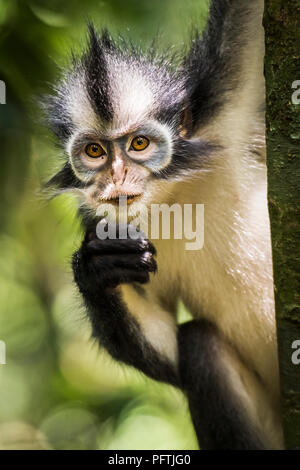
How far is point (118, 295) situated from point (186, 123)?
96cm

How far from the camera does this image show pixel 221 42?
293 cm

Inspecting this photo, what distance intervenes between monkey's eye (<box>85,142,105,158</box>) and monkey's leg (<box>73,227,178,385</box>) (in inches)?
15.4

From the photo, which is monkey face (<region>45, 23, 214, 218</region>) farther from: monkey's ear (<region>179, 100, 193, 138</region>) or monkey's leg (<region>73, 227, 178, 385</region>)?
monkey's leg (<region>73, 227, 178, 385</region>)

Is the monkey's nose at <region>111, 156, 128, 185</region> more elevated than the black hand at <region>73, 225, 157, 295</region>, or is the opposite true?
the monkey's nose at <region>111, 156, 128, 185</region>

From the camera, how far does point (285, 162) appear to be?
182 cm

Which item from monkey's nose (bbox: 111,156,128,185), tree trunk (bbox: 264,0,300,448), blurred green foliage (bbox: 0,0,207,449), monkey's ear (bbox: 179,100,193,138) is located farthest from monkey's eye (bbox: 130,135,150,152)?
tree trunk (bbox: 264,0,300,448)

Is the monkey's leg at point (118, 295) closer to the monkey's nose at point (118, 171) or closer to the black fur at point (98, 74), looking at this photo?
the monkey's nose at point (118, 171)

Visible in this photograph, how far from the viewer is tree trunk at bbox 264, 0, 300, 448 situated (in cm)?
174

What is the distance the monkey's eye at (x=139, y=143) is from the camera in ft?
9.54

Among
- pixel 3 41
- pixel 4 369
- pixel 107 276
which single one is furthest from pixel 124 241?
pixel 4 369

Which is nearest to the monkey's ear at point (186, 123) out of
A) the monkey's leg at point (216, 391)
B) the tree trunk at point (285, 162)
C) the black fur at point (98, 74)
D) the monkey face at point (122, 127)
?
the monkey face at point (122, 127)
